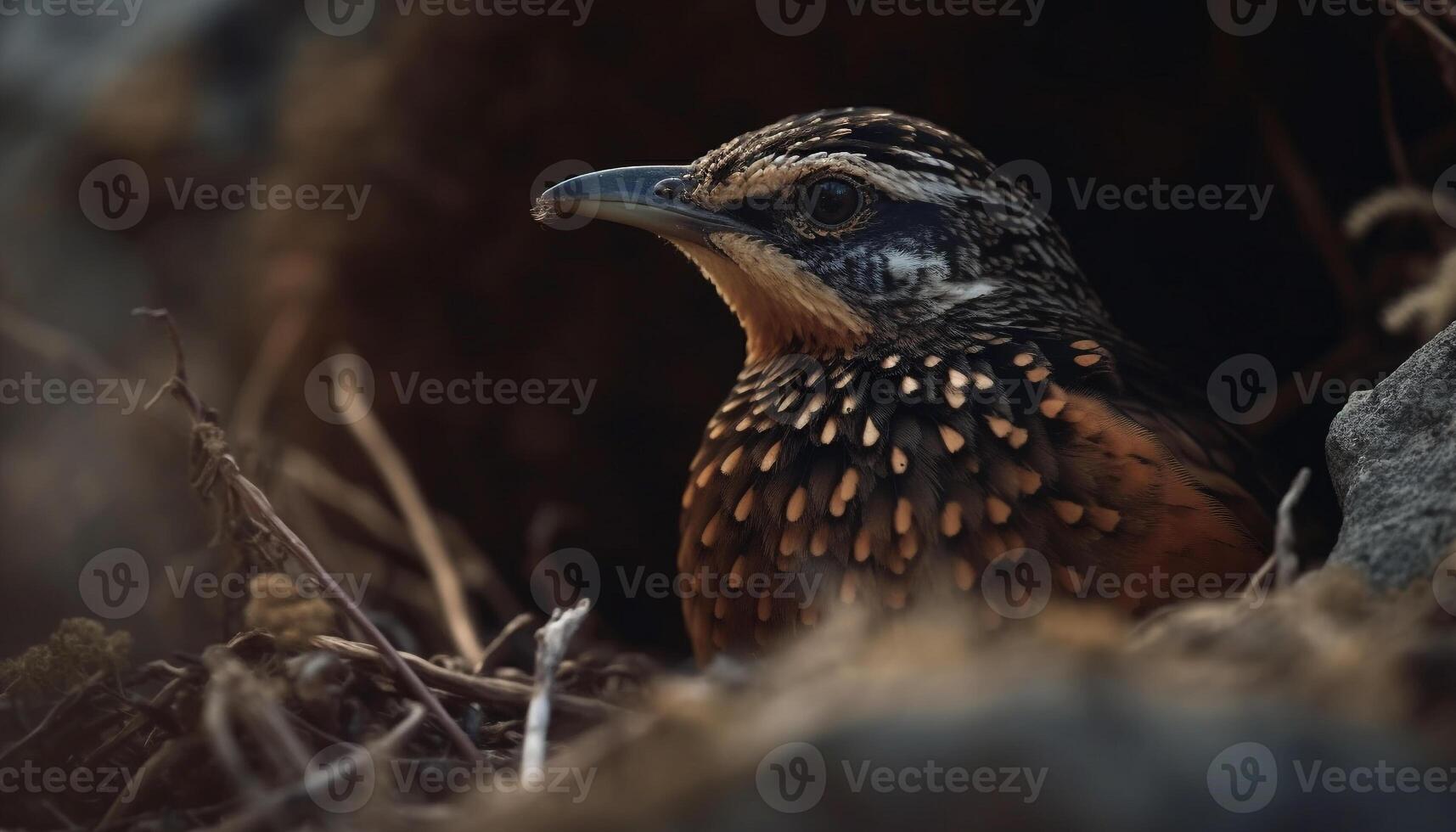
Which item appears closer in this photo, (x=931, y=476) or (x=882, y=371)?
(x=931, y=476)

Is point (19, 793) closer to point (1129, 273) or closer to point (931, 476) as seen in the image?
point (931, 476)

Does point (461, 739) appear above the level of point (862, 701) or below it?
below

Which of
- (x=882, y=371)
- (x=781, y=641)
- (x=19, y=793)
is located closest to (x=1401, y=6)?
(x=882, y=371)
